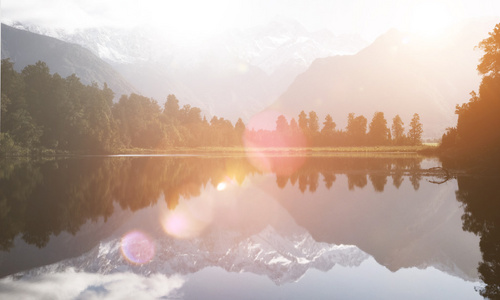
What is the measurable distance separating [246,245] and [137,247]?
4.78 m

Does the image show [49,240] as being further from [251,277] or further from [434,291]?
[434,291]

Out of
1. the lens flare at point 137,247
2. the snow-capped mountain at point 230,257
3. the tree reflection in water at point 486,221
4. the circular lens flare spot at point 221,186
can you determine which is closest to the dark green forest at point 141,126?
the tree reflection in water at point 486,221

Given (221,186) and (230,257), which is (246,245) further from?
(221,186)

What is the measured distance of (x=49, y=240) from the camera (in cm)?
1692

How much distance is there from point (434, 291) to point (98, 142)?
123m

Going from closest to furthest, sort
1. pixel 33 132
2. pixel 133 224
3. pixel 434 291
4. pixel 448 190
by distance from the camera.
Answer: pixel 434 291 → pixel 133 224 → pixel 448 190 → pixel 33 132

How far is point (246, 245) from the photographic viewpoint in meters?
17.5

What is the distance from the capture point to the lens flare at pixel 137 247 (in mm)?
15195

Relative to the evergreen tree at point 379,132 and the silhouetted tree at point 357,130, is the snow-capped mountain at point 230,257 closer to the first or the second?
the evergreen tree at point 379,132

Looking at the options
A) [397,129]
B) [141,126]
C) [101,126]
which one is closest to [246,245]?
[101,126]

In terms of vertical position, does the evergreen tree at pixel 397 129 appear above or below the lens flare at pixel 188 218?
above

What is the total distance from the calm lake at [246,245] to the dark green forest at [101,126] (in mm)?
81679

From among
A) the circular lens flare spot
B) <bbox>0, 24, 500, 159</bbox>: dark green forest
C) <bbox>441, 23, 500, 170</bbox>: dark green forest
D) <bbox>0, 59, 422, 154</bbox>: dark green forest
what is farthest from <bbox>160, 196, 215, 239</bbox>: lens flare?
<bbox>0, 59, 422, 154</bbox>: dark green forest

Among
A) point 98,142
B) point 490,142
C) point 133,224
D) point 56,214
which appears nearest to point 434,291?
point 133,224
